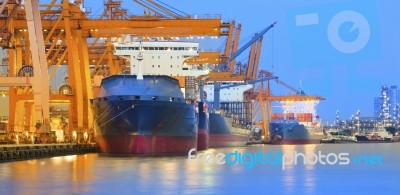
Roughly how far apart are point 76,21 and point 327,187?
2720 cm

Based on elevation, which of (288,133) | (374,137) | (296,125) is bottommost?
(374,137)

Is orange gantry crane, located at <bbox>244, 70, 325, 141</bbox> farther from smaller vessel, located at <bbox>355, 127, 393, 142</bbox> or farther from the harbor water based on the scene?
the harbor water

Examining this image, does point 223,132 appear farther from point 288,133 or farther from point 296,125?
point 296,125

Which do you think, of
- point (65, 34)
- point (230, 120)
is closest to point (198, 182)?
point (65, 34)

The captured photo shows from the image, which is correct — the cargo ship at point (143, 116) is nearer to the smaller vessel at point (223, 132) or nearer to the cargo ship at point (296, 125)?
the smaller vessel at point (223, 132)

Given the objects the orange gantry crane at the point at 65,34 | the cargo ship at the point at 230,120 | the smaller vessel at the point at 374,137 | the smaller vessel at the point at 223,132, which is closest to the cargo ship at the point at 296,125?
the cargo ship at the point at 230,120

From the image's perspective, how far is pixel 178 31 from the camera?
38.5 m

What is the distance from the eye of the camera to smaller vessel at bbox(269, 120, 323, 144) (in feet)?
296

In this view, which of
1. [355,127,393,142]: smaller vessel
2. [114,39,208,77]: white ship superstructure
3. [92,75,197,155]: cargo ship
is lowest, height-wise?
[355,127,393,142]: smaller vessel

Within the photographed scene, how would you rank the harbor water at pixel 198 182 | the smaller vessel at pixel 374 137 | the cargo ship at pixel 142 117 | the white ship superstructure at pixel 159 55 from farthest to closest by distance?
the smaller vessel at pixel 374 137 → the white ship superstructure at pixel 159 55 → the cargo ship at pixel 142 117 → the harbor water at pixel 198 182

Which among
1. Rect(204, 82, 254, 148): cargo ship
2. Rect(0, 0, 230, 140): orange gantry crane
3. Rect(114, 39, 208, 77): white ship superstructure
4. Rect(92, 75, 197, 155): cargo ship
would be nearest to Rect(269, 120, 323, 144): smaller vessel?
Rect(204, 82, 254, 148): cargo ship

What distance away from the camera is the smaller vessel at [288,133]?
90188mm

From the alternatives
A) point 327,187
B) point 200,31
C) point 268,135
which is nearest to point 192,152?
point 200,31

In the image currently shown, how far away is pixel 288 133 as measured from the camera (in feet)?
295
